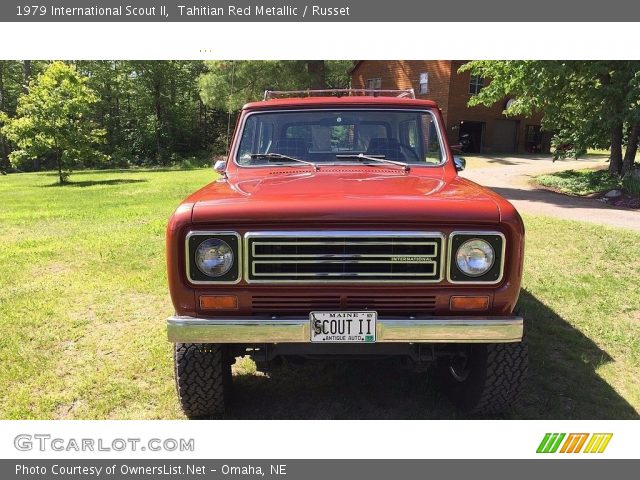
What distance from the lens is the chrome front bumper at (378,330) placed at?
2.67 m

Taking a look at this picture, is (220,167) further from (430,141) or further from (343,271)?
(343,271)

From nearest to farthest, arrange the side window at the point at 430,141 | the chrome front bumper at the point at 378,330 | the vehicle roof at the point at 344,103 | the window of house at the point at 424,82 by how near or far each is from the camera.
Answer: the chrome front bumper at the point at 378,330 → the side window at the point at 430,141 → the vehicle roof at the point at 344,103 → the window of house at the point at 424,82

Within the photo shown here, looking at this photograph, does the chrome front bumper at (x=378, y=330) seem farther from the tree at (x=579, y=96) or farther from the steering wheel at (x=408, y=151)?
the tree at (x=579, y=96)

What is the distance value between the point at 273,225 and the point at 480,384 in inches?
63.5

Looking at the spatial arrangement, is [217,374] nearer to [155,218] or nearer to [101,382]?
[101,382]

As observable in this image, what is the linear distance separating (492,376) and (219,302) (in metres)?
1.67

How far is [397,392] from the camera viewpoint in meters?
3.61

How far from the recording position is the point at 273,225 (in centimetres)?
270

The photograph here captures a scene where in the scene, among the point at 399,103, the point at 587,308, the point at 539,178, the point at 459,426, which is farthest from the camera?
the point at 539,178

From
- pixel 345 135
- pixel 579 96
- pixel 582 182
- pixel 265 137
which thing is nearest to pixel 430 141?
pixel 345 135

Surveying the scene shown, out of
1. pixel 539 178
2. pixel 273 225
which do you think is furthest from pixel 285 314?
pixel 539 178

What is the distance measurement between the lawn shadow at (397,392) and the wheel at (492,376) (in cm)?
15

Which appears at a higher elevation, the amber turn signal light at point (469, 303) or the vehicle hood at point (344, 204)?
the vehicle hood at point (344, 204)

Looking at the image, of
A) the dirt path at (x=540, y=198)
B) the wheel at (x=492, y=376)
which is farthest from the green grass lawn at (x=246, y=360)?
the dirt path at (x=540, y=198)
